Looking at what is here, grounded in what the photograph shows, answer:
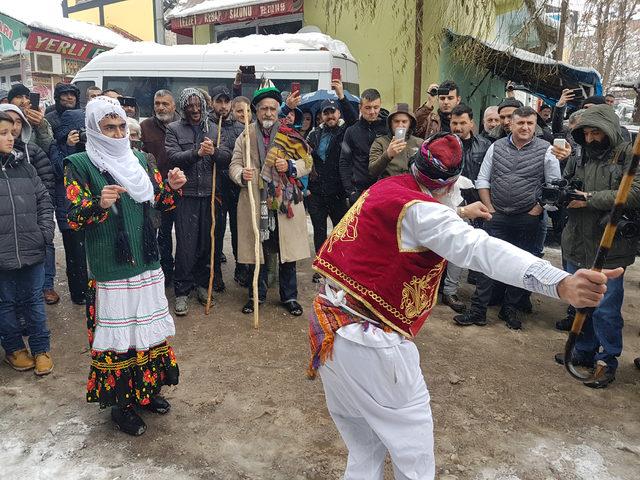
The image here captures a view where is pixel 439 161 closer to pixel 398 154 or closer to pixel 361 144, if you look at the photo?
pixel 398 154

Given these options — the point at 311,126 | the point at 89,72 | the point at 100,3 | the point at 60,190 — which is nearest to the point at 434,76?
the point at 311,126

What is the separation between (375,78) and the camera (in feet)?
39.2

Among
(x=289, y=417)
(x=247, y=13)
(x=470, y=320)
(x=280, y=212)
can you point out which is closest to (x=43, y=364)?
(x=289, y=417)

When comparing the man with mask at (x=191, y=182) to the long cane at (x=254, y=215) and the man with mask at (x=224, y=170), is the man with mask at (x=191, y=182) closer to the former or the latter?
the man with mask at (x=224, y=170)

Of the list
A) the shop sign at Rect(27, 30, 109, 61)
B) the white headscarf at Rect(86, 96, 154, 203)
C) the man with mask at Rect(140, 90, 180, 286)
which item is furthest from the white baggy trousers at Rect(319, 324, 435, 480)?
the shop sign at Rect(27, 30, 109, 61)

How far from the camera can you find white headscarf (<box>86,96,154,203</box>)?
9.47ft

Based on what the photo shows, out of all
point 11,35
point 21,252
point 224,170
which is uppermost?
point 11,35

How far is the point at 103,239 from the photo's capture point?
9.62 feet

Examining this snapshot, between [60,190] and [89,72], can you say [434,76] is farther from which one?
[60,190]

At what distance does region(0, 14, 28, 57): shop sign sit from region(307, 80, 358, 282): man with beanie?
16495mm

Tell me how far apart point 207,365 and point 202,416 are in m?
0.71

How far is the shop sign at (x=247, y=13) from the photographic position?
12594 millimetres

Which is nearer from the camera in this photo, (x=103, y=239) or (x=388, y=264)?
(x=388, y=264)

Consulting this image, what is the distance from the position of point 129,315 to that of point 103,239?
0.47 m
